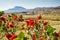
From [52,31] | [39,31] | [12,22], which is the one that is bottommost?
[39,31]

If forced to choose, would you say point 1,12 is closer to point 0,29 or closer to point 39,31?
point 0,29

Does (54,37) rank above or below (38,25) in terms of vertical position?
above

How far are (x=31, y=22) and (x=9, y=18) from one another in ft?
5.98

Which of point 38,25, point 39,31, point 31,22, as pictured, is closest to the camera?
point 31,22

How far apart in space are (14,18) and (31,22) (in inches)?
70.4

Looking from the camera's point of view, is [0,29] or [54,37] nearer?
[54,37]

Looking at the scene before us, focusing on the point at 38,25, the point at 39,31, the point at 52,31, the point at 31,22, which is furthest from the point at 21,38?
the point at 39,31

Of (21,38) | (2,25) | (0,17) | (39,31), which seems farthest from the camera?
(39,31)

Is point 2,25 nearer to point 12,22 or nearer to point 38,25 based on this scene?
point 12,22

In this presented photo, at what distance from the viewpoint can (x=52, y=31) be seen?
189 inches

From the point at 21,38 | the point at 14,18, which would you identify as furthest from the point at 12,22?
the point at 21,38

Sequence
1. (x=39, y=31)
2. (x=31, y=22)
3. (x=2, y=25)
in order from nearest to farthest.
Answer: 1. (x=31, y=22)
2. (x=2, y=25)
3. (x=39, y=31)

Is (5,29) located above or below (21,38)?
below

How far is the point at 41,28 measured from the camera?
29.3ft
